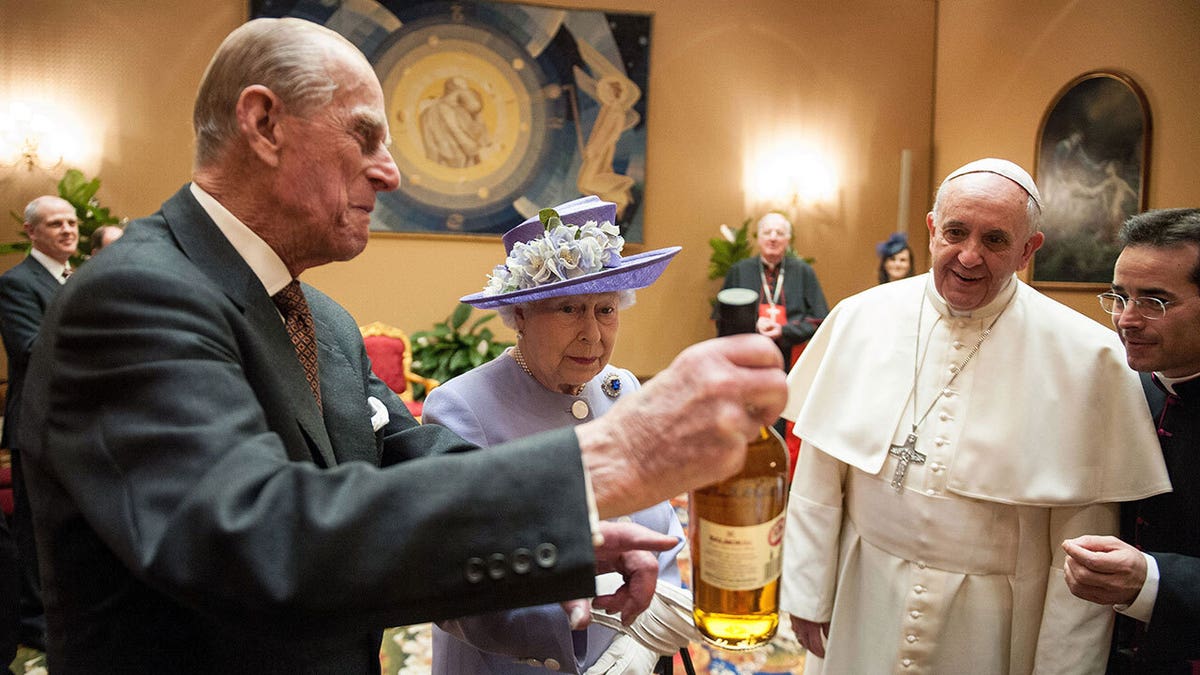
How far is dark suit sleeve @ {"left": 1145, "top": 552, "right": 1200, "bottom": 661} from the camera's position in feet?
5.53

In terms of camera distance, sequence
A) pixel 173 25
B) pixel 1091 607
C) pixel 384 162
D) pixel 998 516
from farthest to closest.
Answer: pixel 173 25 → pixel 998 516 → pixel 1091 607 → pixel 384 162

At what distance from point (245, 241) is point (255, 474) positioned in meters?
0.44

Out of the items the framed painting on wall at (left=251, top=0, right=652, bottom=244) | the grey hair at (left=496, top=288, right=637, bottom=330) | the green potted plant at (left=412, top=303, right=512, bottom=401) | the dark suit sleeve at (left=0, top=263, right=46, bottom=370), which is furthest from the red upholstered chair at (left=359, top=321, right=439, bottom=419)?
the grey hair at (left=496, top=288, right=637, bottom=330)

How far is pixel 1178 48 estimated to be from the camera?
5188 mm

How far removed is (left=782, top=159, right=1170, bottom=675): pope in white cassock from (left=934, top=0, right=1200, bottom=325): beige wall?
3.95 m

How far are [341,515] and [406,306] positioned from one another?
711 centimetres

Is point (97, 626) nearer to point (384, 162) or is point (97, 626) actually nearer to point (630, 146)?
point (384, 162)

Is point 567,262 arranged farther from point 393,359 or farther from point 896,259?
point 896,259

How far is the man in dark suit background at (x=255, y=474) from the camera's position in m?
0.78

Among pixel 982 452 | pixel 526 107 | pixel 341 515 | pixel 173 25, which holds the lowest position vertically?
pixel 982 452

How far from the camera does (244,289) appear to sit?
1.06 m

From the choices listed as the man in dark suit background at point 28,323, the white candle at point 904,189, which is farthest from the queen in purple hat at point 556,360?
the white candle at point 904,189

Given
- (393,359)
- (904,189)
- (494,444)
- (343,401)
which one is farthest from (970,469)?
(904,189)

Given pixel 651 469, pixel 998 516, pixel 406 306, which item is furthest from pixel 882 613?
pixel 406 306
